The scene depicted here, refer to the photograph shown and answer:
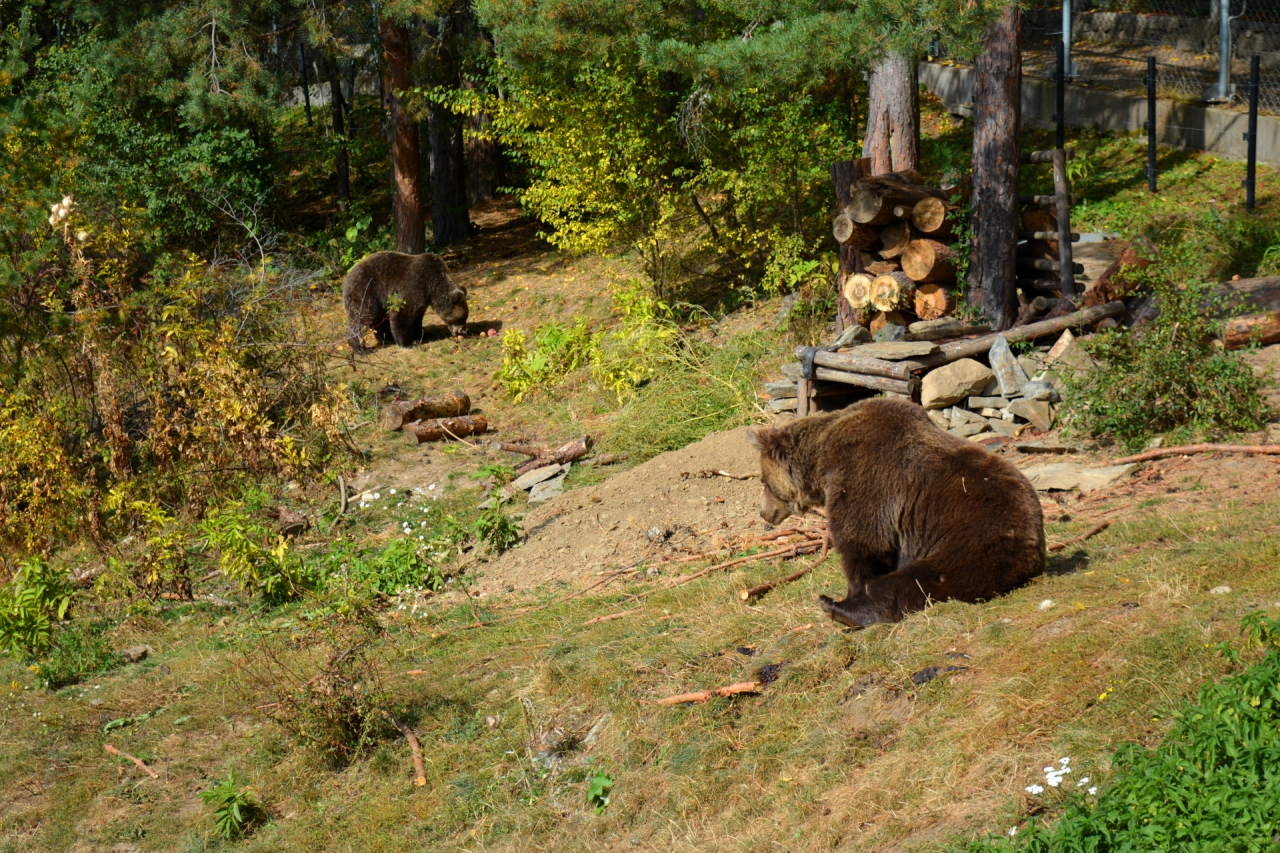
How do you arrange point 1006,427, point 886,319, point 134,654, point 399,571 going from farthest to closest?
point 886,319 → point 1006,427 → point 399,571 → point 134,654

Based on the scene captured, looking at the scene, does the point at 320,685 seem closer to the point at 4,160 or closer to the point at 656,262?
the point at 4,160

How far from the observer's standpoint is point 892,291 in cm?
1248

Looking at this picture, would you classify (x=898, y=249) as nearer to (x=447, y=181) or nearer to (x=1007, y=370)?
(x=1007, y=370)

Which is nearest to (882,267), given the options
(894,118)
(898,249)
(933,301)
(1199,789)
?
(898,249)

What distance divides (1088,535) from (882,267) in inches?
240

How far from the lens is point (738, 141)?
15.4 m

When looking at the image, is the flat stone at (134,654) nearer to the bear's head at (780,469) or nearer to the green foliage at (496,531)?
the green foliage at (496,531)

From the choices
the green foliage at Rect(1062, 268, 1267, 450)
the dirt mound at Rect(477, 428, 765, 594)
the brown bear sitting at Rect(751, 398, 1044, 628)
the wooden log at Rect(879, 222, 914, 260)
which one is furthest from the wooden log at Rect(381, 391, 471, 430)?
the brown bear sitting at Rect(751, 398, 1044, 628)

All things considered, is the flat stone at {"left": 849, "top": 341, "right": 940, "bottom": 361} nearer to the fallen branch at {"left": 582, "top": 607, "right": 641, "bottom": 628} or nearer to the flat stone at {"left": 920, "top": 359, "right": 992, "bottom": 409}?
the flat stone at {"left": 920, "top": 359, "right": 992, "bottom": 409}

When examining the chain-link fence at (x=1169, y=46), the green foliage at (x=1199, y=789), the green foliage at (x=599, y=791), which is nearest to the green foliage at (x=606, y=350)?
the green foliage at (x=599, y=791)

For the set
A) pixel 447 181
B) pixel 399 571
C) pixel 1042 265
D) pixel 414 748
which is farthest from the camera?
pixel 447 181

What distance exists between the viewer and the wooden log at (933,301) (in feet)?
40.7

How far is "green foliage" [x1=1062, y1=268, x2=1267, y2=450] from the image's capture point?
8.88 metres

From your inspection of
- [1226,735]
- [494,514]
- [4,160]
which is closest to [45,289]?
[4,160]
